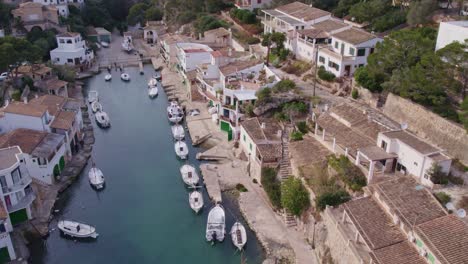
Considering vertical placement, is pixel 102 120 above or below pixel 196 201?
below

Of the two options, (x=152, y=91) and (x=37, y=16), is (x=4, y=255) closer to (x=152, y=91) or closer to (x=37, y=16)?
(x=152, y=91)

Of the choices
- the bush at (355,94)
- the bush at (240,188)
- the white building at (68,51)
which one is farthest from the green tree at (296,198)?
the white building at (68,51)

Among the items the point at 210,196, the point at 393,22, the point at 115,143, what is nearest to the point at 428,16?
the point at 393,22

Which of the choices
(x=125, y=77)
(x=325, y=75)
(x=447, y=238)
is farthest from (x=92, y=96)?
(x=447, y=238)

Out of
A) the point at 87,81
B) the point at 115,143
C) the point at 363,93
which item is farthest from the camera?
the point at 87,81

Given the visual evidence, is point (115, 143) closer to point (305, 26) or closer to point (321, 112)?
point (321, 112)

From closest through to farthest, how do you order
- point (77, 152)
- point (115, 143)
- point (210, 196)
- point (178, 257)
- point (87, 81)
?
point (178, 257) → point (210, 196) → point (77, 152) → point (115, 143) → point (87, 81)
